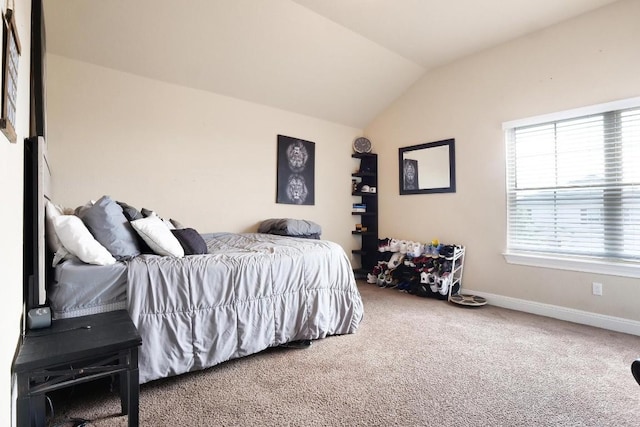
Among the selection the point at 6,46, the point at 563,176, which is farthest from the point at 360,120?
the point at 6,46

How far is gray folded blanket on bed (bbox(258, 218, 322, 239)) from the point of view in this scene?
148 inches

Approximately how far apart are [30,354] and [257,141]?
10.6 feet

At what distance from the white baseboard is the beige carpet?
17 centimetres

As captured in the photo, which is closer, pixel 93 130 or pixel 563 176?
pixel 93 130

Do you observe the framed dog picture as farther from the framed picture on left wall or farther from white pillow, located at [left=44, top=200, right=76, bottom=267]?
the framed picture on left wall

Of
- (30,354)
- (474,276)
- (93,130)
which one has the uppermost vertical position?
(93,130)

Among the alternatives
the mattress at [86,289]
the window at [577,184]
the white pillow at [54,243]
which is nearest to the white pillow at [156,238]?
the mattress at [86,289]

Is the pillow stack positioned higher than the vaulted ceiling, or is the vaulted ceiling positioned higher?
the vaulted ceiling

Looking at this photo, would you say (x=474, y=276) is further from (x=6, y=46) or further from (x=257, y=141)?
(x=6, y=46)

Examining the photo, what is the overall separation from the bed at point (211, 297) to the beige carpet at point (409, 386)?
5.9 inches

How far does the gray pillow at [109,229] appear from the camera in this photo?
1.82 m

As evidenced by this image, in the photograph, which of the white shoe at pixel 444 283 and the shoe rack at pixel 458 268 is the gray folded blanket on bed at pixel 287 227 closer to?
the white shoe at pixel 444 283

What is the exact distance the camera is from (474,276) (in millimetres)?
3832

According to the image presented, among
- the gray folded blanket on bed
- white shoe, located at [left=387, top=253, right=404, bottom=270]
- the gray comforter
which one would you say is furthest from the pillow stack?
white shoe, located at [left=387, top=253, right=404, bottom=270]
